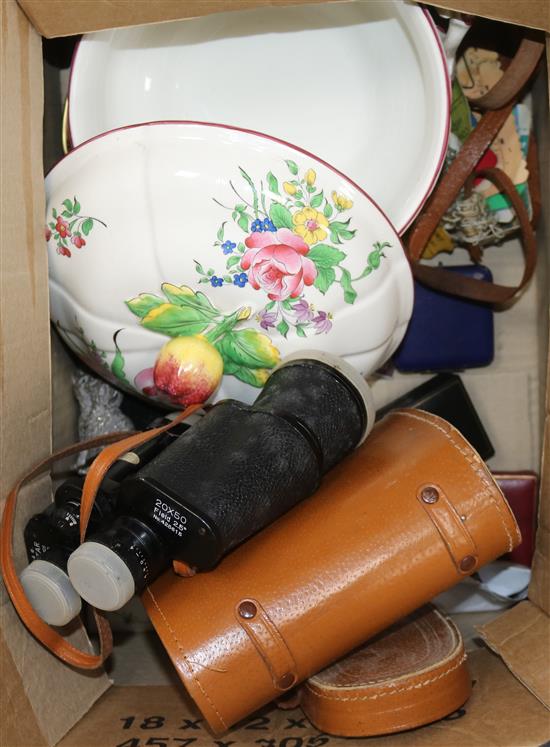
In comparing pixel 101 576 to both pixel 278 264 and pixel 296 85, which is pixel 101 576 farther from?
pixel 296 85

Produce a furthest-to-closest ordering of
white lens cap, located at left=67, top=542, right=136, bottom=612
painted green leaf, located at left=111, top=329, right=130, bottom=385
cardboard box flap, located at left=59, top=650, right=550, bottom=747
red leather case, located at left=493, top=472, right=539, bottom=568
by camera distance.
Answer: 1. red leather case, located at left=493, top=472, right=539, bottom=568
2. painted green leaf, located at left=111, top=329, right=130, bottom=385
3. cardboard box flap, located at left=59, top=650, right=550, bottom=747
4. white lens cap, located at left=67, top=542, right=136, bottom=612

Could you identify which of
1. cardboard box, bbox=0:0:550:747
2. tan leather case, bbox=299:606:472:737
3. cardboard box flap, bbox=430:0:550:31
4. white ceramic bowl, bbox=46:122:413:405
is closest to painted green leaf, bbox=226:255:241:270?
white ceramic bowl, bbox=46:122:413:405

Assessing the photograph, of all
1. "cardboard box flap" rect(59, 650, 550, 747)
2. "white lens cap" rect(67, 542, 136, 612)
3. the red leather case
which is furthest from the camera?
the red leather case

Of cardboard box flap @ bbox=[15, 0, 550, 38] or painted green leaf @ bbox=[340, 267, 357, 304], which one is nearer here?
cardboard box flap @ bbox=[15, 0, 550, 38]

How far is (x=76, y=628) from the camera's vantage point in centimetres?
92

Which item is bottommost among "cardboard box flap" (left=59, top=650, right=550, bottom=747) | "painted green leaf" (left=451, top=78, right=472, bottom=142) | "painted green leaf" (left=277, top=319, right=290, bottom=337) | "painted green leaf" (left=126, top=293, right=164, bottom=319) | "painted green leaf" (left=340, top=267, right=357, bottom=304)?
"cardboard box flap" (left=59, top=650, right=550, bottom=747)

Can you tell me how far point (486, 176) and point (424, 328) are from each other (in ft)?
0.72

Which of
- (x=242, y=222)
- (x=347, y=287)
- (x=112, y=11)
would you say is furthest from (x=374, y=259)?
(x=112, y=11)

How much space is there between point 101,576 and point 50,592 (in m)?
0.10

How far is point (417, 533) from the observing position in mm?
787

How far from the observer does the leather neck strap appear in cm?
77

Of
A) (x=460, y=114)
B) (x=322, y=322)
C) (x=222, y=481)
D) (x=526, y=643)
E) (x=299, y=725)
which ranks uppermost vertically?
A: (x=460, y=114)

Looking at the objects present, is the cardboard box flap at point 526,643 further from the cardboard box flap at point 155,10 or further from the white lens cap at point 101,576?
the cardboard box flap at point 155,10

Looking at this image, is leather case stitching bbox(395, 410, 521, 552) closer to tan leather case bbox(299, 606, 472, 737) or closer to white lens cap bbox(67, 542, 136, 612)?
tan leather case bbox(299, 606, 472, 737)
